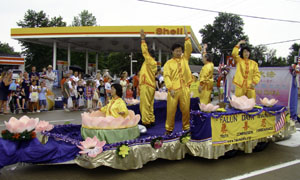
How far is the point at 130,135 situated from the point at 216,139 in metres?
1.43

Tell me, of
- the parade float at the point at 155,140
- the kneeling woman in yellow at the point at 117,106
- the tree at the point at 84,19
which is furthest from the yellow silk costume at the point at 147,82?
the tree at the point at 84,19

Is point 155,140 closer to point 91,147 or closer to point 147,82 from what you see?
point 91,147

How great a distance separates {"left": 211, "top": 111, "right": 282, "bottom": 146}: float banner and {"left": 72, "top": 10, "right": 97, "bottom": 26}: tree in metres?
47.0

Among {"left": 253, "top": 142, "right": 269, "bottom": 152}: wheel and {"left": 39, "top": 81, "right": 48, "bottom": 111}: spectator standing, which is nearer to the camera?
{"left": 253, "top": 142, "right": 269, "bottom": 152}: wheel

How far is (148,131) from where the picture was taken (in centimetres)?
555

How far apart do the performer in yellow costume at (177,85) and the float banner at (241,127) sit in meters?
0.76

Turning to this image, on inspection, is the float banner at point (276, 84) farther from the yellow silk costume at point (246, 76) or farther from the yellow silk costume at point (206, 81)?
the yellow silk costume at point (206, 81)

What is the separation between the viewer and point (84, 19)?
49.6 meters

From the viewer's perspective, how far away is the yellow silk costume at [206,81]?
6.36 m

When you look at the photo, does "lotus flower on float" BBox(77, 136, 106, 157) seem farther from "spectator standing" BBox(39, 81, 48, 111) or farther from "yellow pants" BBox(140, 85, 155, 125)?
"spectator standing" BBox(39, 81, 48, 111)

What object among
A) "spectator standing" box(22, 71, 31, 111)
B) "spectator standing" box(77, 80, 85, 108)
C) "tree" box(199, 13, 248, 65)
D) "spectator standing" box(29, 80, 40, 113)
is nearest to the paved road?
"spectator standing" box(29, 80, 40, 113)

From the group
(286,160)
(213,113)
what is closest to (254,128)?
(286,160)

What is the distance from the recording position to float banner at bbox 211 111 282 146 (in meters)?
4.48

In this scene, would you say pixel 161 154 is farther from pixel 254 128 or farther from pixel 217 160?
pixel 254 128
